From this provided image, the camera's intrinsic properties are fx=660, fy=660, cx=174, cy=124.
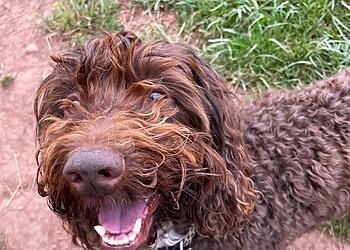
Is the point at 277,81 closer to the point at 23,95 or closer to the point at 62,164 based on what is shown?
the point at 23,95

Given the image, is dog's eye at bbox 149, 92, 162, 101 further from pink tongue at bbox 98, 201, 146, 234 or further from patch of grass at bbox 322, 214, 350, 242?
patch of grass at bbox 322, 214, 350, 242

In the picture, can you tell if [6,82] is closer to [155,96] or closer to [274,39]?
[274,39]

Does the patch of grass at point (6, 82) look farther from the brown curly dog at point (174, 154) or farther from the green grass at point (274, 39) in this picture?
the brown curly dog at point (174, 154)

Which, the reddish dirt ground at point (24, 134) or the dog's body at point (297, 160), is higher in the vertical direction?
the dog's body at point (297, 160)

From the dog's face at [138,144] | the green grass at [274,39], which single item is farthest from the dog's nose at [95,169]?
the green grass at [274,39]

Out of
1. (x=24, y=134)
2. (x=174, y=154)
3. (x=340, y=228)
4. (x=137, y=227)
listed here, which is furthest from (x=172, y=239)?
(x=24, y=134)

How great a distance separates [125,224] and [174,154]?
371 mm

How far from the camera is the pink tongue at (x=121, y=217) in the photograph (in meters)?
2.59

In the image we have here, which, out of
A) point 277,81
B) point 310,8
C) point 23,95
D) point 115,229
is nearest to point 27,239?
point 23,95

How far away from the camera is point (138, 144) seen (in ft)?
7.77

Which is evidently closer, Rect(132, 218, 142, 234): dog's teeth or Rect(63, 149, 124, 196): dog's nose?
Rect(63, 149, 124, 196): dog's nose

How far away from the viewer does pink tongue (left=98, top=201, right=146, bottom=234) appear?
259 cm

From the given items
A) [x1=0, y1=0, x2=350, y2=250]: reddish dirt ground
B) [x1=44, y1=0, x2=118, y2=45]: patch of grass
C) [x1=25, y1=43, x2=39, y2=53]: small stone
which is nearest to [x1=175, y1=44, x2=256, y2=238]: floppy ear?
[x1=0, y1=0, x2=350, y2=250]: reddish dirt ground

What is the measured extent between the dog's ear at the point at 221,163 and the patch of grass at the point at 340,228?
4.12 feet
